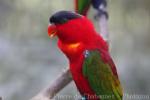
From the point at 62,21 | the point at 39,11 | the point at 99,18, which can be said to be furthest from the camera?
the point at 39,11

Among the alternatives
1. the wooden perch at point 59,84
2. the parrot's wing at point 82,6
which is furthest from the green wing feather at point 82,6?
the wooden perch at point 59,84

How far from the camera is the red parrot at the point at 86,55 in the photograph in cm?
97

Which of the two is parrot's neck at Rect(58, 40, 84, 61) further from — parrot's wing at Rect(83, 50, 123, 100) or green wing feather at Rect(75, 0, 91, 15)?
green wing feather at Rect(75, 0, 91, 15)

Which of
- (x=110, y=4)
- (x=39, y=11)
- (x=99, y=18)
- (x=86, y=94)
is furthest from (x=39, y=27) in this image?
(x=86, y=94)

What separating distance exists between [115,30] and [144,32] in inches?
6.5

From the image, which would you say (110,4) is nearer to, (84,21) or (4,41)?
(4,41)

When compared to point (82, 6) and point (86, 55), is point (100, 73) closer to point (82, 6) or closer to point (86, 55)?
point (86, 55)

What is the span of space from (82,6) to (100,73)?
286 millimetres

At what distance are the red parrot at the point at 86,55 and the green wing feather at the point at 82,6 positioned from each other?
0.23 metres

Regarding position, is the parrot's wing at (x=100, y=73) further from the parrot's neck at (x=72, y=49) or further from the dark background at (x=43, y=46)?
the dark background at (x=43, y=46)

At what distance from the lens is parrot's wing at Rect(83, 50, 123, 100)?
3.29ft

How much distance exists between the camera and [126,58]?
9.50ft

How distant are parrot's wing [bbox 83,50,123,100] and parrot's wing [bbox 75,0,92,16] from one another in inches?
9.9

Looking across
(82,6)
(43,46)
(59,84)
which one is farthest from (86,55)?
(43,46)
